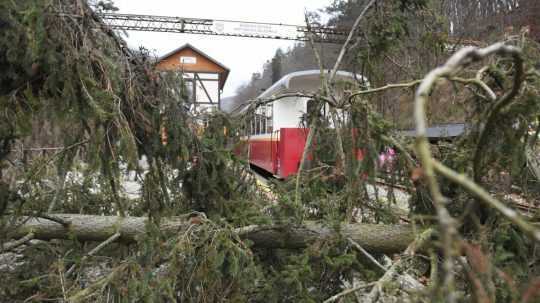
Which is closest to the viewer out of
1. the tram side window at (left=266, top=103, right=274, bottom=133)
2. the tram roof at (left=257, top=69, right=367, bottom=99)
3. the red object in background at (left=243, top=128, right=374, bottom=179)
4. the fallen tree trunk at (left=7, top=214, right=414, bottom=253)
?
the fallen tree trunk at (left=7, top=214, right=414, bottom=253)

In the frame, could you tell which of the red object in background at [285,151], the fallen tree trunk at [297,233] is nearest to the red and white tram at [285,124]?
the red object in background at [285,151]

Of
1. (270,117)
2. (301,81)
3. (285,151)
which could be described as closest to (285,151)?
(285,151)

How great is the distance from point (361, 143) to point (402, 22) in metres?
2.11

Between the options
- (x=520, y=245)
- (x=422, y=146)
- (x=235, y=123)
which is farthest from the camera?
(x=235, y=123)

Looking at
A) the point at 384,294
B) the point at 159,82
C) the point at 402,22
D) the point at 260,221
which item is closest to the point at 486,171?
the point at 384,294

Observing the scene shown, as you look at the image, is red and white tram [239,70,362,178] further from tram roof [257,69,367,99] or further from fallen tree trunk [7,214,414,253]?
fallen tree trunk [7,214,414,253]

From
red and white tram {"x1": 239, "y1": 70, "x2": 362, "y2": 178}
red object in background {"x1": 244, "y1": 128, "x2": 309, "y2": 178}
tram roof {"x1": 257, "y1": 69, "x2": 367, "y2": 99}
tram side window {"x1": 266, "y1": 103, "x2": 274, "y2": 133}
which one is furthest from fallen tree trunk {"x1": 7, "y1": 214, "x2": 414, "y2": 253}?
tram side window {"x1": 266, "y1": 103, "x2": 274, "y2": 133}

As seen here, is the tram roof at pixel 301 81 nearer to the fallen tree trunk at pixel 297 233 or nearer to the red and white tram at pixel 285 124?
the red and white tram at pixel 285 124

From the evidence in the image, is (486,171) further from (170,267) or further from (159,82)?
(159,82)

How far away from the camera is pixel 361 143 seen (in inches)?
109

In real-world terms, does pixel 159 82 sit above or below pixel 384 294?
above

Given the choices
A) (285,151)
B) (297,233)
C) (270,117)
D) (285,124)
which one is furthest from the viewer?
(270,117)

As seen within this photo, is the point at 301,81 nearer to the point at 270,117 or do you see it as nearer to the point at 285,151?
the point at 270,117

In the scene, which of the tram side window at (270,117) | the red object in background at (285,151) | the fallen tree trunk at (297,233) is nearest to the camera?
the fallen tree trunk at (297,233)
